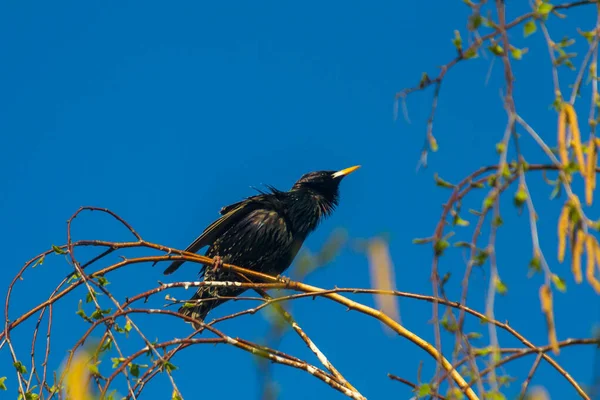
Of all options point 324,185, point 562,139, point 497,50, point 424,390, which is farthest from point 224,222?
point 562,139

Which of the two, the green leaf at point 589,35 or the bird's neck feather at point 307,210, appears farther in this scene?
the bird's neck feather at point 307,210

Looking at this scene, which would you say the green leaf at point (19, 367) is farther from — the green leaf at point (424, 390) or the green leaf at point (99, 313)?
the green leaf at point (424, 390)

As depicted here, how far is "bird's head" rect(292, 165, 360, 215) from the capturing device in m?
7.18

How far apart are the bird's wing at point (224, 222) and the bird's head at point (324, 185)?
0.67 m

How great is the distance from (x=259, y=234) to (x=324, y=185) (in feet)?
3.81

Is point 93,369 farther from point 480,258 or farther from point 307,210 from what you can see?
point 307,210

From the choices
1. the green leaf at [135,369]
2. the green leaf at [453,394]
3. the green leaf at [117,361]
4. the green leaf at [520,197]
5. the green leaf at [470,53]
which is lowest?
the green leaf at [453,394]

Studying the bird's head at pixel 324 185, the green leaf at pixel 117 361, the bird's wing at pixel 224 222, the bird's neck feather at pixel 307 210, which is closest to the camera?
the green leaf at pixel 117 361

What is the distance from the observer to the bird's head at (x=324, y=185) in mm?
7184

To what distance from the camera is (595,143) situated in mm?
1959

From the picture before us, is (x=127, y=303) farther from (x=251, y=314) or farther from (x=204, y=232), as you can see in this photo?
(x=204, y=232)

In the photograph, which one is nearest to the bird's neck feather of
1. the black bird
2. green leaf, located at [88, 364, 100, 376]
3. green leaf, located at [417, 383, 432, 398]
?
the black bird

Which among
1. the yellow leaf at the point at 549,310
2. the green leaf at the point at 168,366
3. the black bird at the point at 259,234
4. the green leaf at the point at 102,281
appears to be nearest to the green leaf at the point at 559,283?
the yellow leaf at the point at 549,310

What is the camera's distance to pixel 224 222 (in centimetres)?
650
